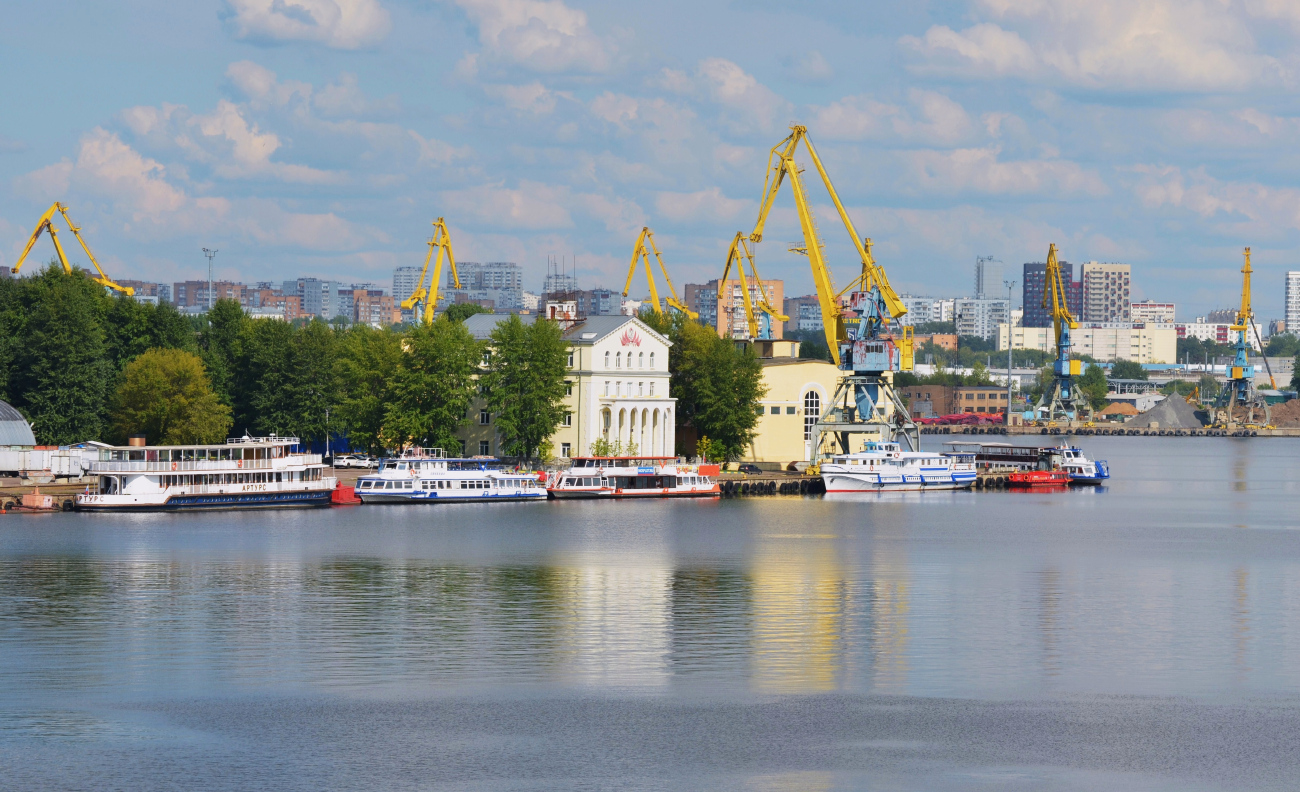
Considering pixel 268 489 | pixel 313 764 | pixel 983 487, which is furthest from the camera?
pixel 983 487

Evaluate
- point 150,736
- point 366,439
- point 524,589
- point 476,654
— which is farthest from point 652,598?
point 366,439

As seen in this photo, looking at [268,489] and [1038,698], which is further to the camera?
[268,489]

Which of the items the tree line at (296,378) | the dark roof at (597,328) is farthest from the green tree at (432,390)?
the dark roof at (597,328)

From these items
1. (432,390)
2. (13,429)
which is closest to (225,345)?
(432,390)

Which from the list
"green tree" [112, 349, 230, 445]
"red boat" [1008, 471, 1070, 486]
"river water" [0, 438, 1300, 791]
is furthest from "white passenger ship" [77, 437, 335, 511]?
"red boat" [1008, 471, 1070, 486]

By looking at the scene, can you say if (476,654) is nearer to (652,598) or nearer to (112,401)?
(652,598)

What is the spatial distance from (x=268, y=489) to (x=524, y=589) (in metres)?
31.4

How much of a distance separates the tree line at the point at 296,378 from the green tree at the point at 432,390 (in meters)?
0.08

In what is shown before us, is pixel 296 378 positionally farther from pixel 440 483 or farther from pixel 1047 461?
pixel 1047 461

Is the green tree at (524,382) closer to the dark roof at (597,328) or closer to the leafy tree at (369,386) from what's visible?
the dark roof at (597,328)

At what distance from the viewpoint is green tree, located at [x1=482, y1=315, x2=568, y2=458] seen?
3711 inches

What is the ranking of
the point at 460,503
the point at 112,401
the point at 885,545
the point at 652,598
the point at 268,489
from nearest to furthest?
the point at 652,598, the point at 885,545, the point at 268,489, the point at 460,503, the point at 112,401

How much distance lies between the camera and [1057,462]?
375 ft

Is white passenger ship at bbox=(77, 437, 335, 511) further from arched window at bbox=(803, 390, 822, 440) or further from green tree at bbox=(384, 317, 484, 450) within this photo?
arched window at bbox=(803, 390, 822, 440)
